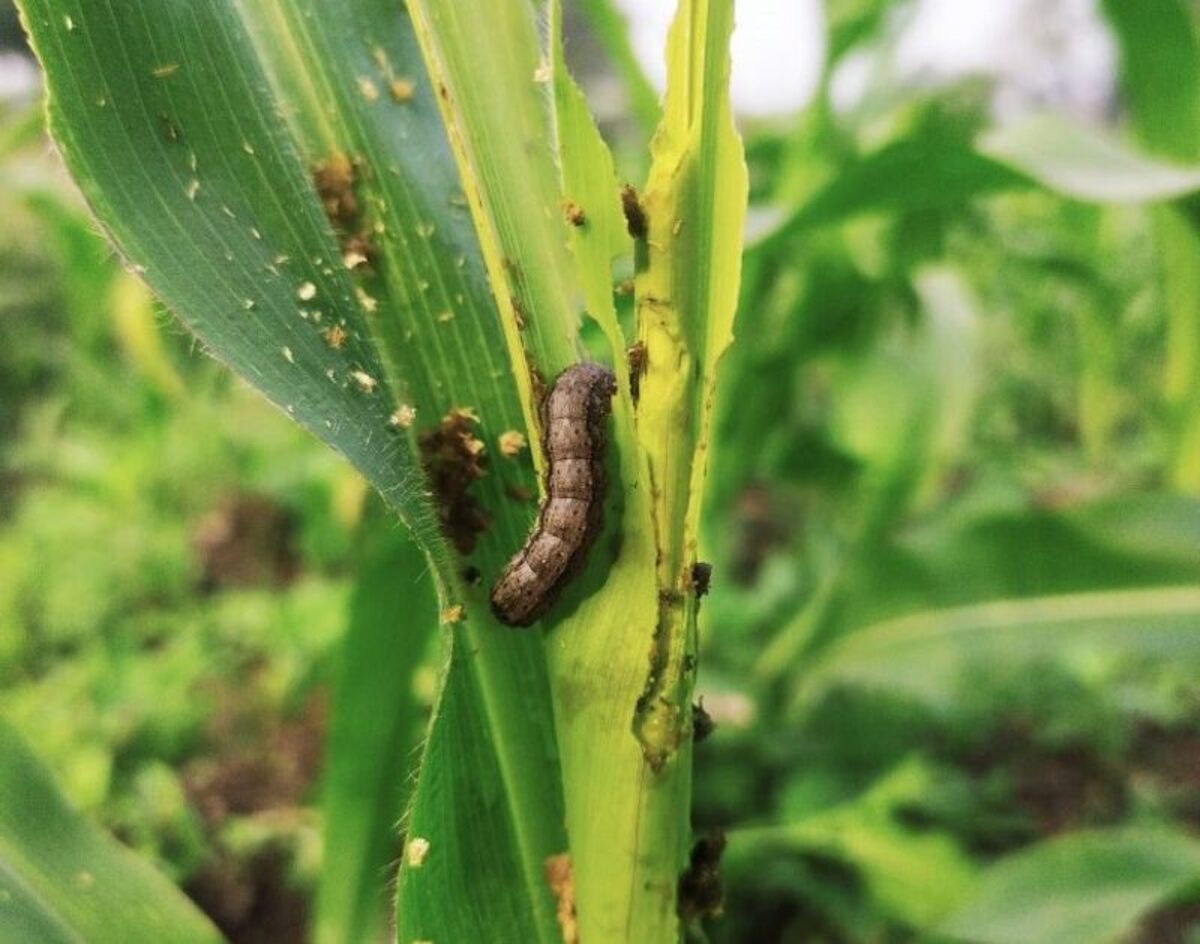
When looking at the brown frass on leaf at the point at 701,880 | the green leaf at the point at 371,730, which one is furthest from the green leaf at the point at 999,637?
the brown frass on leaf at the point at 701,880

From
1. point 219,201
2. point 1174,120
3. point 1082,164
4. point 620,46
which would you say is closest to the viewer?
point 219,201

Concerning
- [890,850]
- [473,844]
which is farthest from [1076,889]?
[473,844]

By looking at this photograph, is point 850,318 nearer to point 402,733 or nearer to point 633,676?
point 402,733

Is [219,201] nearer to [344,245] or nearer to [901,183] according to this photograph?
[344,245]

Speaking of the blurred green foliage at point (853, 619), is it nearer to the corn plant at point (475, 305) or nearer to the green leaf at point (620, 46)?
the green leaf at point (620, 46)

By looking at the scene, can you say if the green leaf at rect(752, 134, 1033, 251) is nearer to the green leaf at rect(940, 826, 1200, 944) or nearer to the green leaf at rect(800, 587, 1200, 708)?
the green leaf at rect(800, 587, 1200, 708)

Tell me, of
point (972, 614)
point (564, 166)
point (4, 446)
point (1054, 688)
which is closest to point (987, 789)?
point (1054, 688)

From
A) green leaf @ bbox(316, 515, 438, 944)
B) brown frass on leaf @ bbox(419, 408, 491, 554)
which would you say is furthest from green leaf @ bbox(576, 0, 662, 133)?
brown frass on leaf @ bbox(419, 408, 491, 554)
